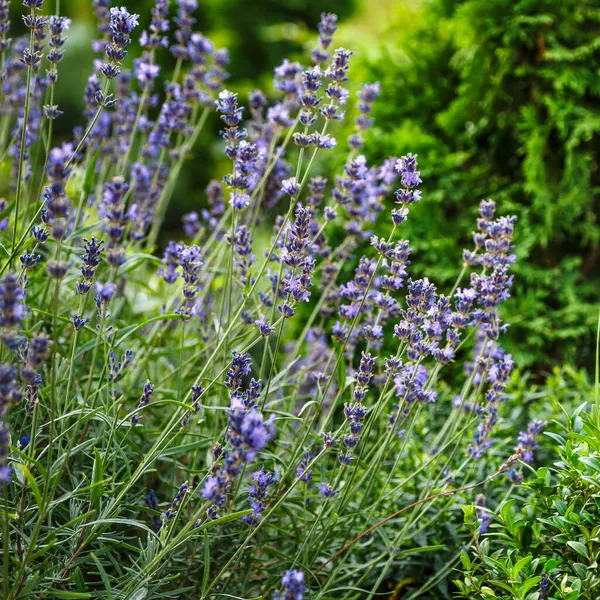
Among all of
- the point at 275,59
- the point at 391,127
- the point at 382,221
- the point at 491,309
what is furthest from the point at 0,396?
the point at 275,59

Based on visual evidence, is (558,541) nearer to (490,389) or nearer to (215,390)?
(490,389)

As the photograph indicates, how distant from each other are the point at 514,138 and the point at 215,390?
2696 millimetres

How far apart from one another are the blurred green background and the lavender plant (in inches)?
44.0

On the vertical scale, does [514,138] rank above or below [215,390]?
above

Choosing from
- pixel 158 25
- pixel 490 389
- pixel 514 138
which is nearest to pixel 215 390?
pixel 490 389

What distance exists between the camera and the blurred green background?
362 centimetres

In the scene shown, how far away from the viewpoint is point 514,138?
13.2 ft

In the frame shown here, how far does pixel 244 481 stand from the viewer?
6.66ft

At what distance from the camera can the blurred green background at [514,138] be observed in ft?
11.9

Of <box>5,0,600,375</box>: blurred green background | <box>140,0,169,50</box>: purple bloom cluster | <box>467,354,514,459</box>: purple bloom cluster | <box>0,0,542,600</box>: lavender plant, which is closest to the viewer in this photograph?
<box>0,0,542,600</box>: lavender plant

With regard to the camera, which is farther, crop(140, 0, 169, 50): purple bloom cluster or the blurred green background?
the blurred green background

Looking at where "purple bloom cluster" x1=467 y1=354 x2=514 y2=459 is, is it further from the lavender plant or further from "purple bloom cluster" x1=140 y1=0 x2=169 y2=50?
"purple bloom cluster" x1=140 y1=0 x2=169 y2=50

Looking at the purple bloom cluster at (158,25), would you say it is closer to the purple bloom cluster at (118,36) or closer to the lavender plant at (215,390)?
the lavender plant at (215,390)

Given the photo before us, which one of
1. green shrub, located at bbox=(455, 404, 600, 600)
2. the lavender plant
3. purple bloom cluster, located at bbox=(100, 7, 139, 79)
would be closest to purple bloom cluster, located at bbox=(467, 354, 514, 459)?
the lavender plant
